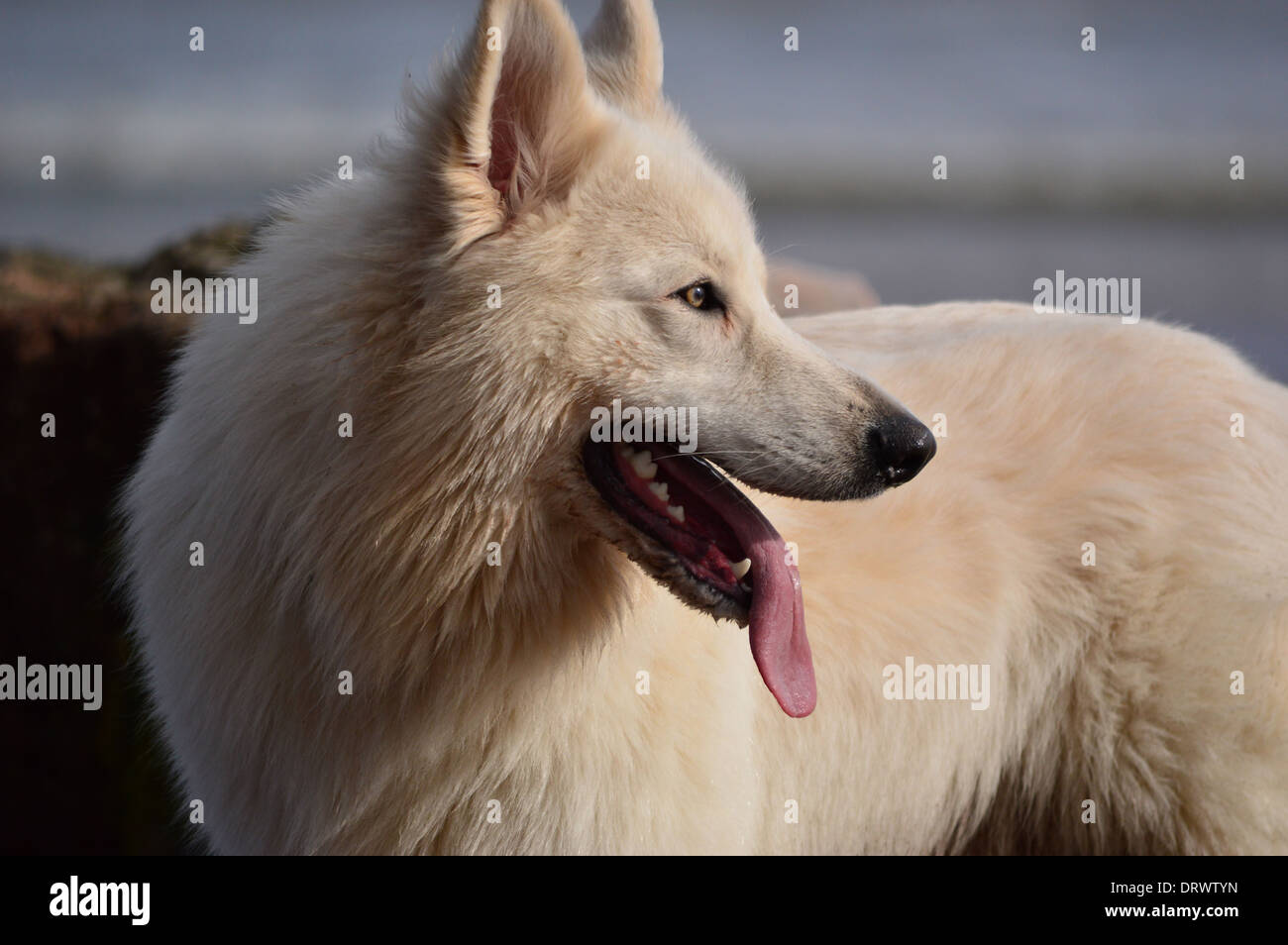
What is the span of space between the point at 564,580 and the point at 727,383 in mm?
593

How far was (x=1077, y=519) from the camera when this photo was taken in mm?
3416

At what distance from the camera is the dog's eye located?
2660 millimetres

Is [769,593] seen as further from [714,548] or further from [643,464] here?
[643,464]

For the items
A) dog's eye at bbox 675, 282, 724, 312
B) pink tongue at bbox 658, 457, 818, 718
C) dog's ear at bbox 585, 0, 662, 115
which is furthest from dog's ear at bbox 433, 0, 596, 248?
pink tongue at bbox 658, 457, 818, 718

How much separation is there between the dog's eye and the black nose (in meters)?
0.47

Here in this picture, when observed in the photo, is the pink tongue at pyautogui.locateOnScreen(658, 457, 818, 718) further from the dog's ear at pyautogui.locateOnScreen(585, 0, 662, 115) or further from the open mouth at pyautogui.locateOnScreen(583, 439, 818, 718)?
the dog's ear at pyautogui.locateOnScreen(585, 0, 662, 115)

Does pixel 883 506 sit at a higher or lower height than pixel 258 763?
higher

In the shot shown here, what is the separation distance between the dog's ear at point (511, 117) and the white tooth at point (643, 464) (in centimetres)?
59

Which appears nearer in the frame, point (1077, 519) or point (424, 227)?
point (424, 227)

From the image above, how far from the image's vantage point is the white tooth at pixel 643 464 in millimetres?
2578

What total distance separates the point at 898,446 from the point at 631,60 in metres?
1.36

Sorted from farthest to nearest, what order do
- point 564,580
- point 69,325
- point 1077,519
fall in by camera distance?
point 69,325 < point 1077,519 < point 564,580
